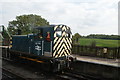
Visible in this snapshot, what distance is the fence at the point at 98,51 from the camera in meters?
8.51

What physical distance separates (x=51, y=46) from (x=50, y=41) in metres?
0.31

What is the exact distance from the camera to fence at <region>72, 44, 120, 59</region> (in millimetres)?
8508

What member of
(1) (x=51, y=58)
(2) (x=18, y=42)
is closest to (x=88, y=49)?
(1) (x=51, y=58)

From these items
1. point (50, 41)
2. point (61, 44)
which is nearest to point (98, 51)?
point (61, 44)

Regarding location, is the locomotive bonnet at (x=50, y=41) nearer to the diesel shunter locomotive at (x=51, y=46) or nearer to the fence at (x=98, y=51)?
the diesel shunter locomotive at (x=51, y=46)

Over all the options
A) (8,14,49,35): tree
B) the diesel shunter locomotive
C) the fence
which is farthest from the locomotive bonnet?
(8,14,49,35): tree

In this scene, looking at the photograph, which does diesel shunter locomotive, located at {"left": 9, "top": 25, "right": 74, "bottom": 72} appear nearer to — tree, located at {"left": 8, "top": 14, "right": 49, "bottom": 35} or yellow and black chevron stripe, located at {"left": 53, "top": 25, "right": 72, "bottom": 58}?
→ yellow and black chevron stripe, located at {"left": 53, "top": 25, "right": 72, "bottom": 58}

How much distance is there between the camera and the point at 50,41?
5.79m

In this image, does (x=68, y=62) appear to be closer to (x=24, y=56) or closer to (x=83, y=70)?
(x=83, y=70)

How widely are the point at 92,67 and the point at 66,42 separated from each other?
7.57ft

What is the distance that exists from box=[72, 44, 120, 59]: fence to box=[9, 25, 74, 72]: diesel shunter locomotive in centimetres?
354

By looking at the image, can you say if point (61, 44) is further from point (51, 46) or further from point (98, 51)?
Result: point (98, 51)

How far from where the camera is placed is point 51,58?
18.1 feet

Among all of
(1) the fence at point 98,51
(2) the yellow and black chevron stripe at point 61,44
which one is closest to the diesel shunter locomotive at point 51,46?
(2) the yellow and black chevron stripe at point 61,44
